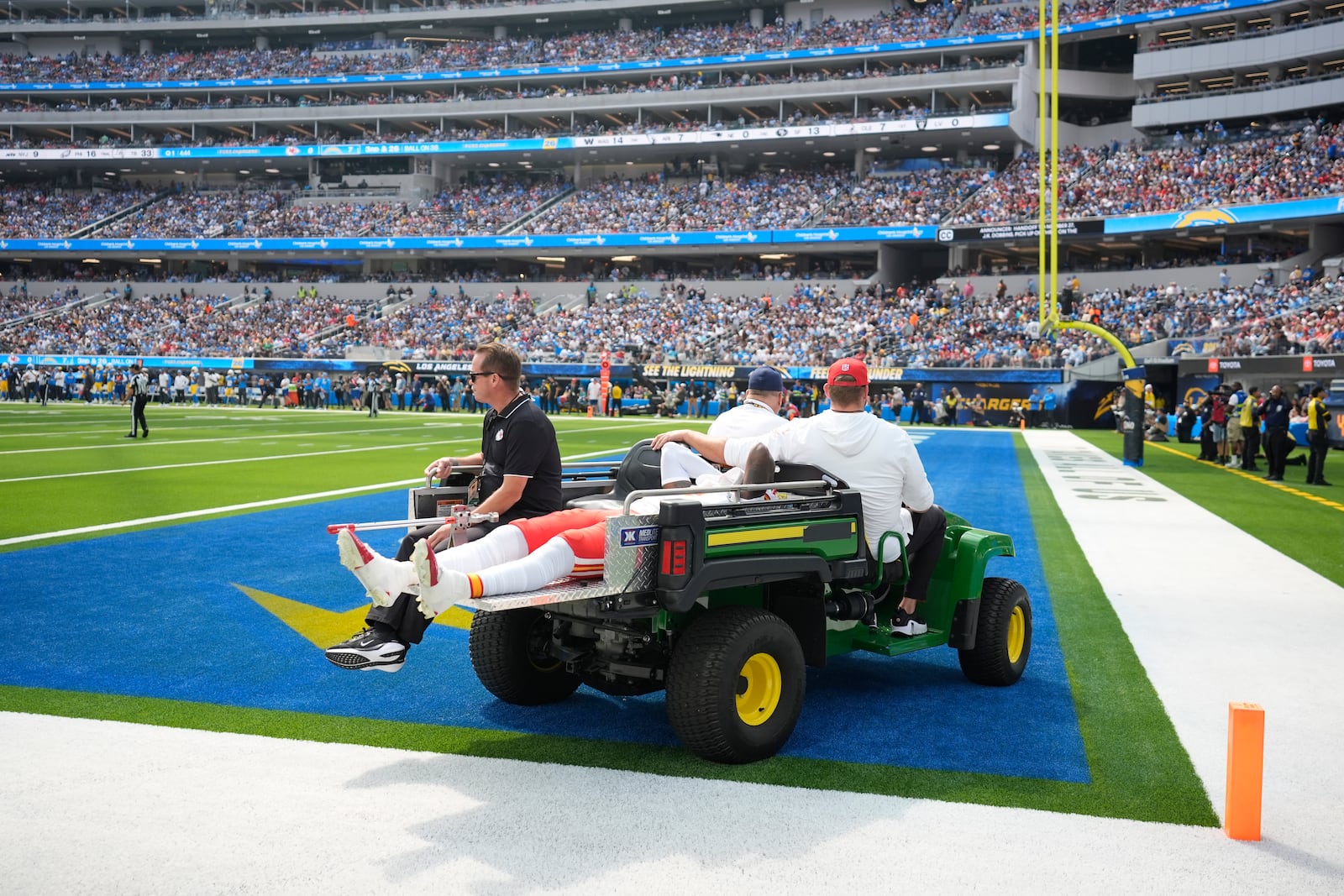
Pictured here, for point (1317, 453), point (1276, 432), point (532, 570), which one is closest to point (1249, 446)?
point (1276, 432)

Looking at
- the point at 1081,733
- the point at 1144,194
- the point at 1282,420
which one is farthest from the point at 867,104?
the point at 1081,733

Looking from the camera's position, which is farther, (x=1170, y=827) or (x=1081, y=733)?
(x=1081, y=733)

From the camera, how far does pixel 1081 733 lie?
5.22 meters

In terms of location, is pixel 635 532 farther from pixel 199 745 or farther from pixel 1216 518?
pixel 1216 518

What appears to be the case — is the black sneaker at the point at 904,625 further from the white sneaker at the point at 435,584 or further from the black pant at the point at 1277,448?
the black pant at the point at 1277,448

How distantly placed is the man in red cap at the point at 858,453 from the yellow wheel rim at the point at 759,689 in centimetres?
103

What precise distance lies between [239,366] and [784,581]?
55.2m

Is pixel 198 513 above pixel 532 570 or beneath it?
beneath

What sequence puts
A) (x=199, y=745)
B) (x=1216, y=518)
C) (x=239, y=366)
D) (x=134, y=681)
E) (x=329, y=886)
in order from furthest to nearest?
(x=239, y=366), (x=1216, y=518), (x=134, y=681), (x=199, y=745), (x=329, y=886)

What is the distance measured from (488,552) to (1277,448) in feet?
62.9

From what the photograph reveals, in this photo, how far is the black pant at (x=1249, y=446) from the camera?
21672 millimetres

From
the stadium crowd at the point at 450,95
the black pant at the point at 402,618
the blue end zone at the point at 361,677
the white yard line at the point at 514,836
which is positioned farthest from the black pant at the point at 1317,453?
the stadium crowd at the point at 450,95

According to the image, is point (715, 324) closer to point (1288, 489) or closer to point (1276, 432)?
point (1276, 432)

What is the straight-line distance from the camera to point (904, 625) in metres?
5.74
